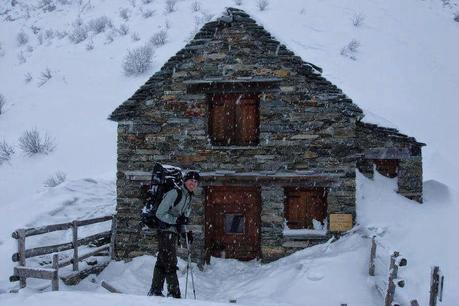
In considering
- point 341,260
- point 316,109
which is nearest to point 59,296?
point 341,260

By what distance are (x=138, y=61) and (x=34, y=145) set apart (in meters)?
7.43

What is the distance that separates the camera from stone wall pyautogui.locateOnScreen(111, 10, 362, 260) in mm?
10602

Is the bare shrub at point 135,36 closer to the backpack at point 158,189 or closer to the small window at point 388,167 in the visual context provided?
the small window at point 388,167

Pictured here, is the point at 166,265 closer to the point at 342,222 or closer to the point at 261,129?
the point at 261,129

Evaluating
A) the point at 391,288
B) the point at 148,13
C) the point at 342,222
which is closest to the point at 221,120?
the point at 342,222

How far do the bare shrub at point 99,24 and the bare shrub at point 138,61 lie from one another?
668cm

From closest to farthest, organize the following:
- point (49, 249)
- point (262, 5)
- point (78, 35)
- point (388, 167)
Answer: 1. point (49, 249)
2. point (388, 167)
3. point (262, 5)
4. point (78, 35)

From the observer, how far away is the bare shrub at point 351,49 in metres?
22.7

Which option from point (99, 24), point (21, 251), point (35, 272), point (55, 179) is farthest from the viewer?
point (99, 24)

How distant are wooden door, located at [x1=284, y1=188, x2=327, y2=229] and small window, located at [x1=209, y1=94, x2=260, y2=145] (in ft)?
5.68

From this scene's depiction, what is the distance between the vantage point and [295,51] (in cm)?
1141

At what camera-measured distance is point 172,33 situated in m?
26.9

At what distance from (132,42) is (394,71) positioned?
15.6m

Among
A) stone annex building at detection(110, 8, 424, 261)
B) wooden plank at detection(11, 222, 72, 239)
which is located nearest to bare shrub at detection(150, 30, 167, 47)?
stone annex building at detection(110, 8, 424, 261)
